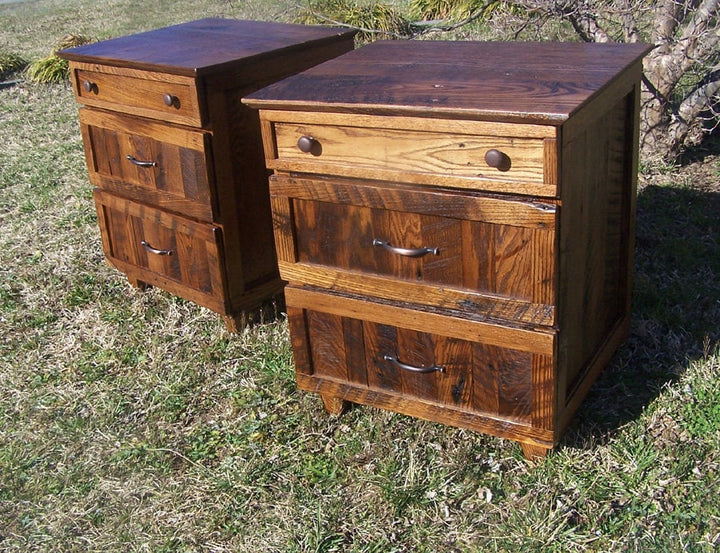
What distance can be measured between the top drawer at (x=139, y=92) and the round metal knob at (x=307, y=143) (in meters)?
0.66

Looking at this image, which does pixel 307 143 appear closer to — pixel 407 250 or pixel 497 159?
pixel 407 250

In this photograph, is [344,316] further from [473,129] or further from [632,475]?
[632,475]

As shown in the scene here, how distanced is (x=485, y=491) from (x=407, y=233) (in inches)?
28.5

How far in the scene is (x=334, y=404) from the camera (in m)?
2.70

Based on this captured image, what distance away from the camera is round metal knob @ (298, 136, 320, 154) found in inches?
89.8

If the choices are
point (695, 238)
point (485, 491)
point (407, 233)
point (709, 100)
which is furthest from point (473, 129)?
point (709, 100)

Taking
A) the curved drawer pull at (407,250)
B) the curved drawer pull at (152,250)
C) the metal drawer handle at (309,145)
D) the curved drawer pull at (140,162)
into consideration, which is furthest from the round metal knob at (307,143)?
the curved drawer pull at (152,250)

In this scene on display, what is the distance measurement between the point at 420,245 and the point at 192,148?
102 cm

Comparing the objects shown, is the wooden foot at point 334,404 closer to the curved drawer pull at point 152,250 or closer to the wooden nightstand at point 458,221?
the wooden nightstand at point 458,221

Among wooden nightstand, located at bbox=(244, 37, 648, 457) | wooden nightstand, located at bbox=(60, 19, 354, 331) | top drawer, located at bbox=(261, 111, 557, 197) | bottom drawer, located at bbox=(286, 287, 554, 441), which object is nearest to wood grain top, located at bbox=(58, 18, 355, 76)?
wooden nightstand, located at bbox=(60, 19, 354, 331)

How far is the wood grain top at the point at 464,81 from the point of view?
6.64ft

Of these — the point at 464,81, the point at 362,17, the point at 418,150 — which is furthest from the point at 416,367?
the point at 362,17

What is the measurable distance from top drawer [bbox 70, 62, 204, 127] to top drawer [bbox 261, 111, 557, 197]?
0.58 meters

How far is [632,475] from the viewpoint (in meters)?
2.35
